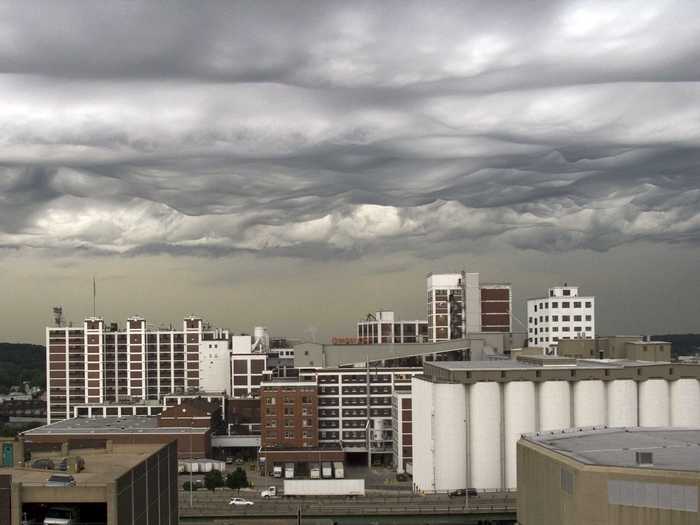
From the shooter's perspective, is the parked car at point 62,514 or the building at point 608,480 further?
the building at point 608,480

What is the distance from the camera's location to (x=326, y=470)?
9250 centimetres

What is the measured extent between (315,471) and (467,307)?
120 feet

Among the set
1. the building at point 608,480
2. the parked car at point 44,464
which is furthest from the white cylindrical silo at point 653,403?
the parked car at point 44,464

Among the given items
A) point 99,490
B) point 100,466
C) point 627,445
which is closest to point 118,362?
point 627,445

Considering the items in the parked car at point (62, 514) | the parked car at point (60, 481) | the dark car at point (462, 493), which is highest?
the parked car at point (60, 481)

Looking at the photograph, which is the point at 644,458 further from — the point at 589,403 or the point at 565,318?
the point at 565,318

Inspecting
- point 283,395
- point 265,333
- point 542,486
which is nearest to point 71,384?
point 265,333

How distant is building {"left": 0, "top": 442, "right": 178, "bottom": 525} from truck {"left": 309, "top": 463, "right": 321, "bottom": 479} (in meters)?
50.0

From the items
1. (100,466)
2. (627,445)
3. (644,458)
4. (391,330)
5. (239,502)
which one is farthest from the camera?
(391,330)

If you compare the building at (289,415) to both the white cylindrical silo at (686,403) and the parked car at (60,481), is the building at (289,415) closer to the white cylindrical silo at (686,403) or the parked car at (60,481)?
the white cylindrical silo at (686,403)

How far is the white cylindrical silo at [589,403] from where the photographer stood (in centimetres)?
8144

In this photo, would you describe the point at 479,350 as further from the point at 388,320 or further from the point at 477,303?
the point at 388,320

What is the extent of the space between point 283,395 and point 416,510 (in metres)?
28.7

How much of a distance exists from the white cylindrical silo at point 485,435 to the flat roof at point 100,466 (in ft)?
135
